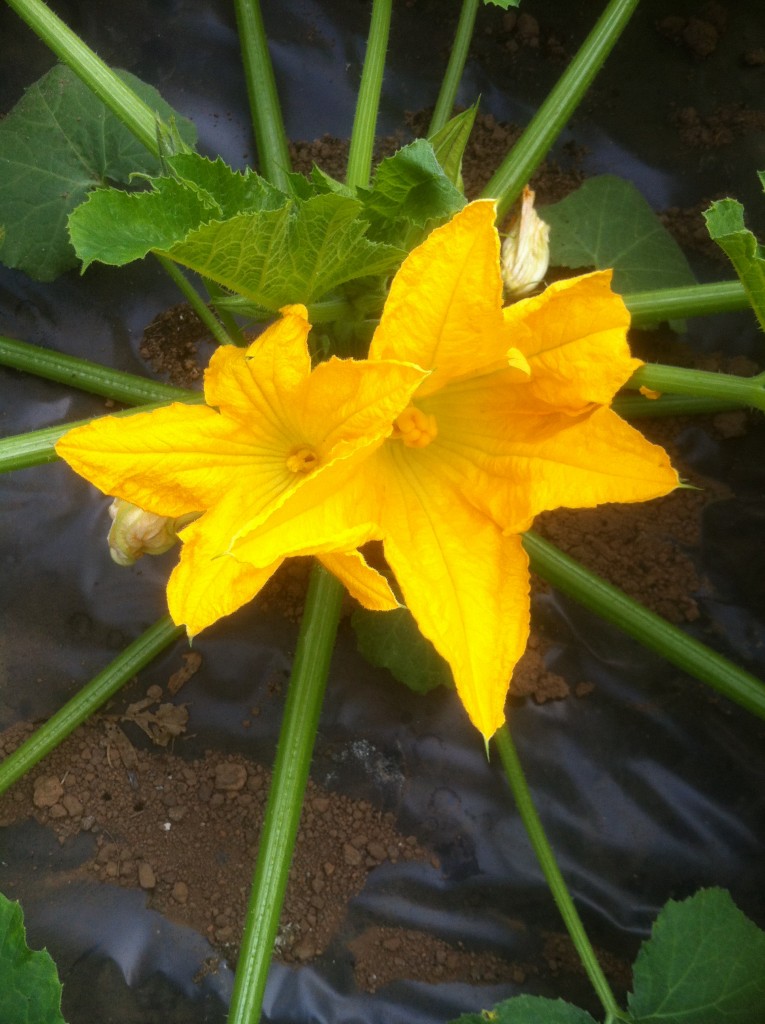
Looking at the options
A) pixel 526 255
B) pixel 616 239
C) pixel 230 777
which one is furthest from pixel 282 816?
pixel 616 239

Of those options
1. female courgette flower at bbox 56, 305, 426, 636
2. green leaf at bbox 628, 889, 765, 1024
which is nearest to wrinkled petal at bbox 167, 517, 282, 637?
female courgette flower at bbox 56, 305, 426, 636

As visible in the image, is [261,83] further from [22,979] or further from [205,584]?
[22,979]

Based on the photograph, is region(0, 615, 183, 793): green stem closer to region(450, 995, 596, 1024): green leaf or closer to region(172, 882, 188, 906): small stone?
region(172, 882, 188, 906): small stone

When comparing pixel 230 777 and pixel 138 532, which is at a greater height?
pixel 138 532

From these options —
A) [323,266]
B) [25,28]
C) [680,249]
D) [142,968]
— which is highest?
[25,28]

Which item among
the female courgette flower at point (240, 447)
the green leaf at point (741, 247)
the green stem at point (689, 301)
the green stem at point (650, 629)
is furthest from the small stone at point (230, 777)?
the green leaf at point (741, 247)

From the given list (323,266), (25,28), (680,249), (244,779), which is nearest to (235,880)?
(244,779)

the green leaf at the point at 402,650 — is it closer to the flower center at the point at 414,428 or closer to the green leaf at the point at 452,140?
the flower center at the point at 414,428

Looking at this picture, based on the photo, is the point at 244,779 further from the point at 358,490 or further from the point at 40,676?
the point at 358,490
